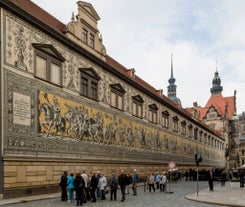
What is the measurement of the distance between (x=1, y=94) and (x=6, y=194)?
4344mm

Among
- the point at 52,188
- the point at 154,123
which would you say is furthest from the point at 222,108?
the point at 52,188

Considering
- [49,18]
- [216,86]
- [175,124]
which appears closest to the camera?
[49,18]

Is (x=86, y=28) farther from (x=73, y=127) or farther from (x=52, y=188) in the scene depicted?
(x=52, y=188)

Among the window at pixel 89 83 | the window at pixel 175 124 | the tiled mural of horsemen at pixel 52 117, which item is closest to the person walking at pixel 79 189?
the tiled mural of horsemen at pixel 52 117

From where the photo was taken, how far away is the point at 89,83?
2458 centimetres

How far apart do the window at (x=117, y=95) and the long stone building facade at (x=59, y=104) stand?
82mm

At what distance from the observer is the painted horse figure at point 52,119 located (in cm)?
1917

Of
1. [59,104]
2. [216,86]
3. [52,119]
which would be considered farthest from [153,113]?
[216,86]

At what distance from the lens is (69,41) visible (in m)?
22.0

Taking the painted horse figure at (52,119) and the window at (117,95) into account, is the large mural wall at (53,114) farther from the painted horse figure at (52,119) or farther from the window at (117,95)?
the window at (117,95)

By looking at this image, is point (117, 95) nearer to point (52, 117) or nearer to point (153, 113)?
point (153, 113)

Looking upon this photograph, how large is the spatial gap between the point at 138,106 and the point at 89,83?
10.00 m

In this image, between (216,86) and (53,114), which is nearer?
(53,114)

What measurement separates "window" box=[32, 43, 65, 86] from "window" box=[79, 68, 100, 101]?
8.39 ft
